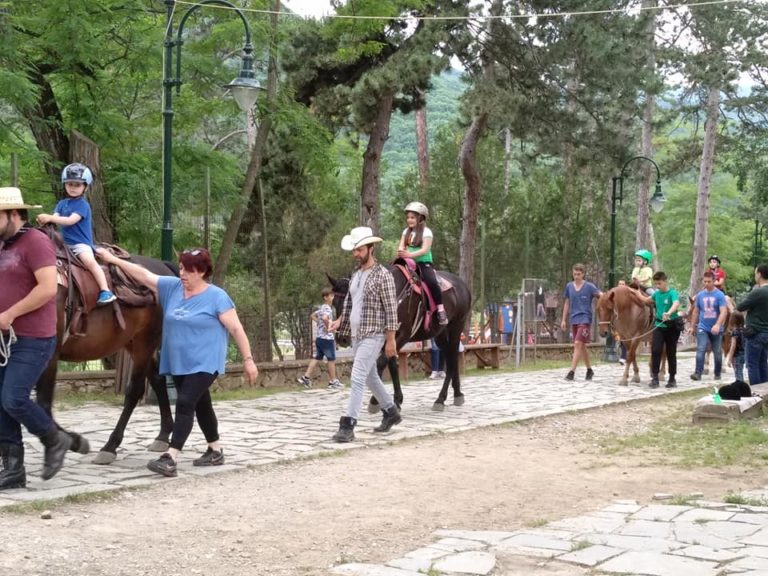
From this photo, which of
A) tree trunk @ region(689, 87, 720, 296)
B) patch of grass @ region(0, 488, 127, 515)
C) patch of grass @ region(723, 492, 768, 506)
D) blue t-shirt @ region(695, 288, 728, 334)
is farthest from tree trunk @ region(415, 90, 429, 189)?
patch of grass @ region(0, 488, 127, 515)

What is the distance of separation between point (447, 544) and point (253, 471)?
9.55 ft

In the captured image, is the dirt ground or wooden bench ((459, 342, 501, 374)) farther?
wooden bench ((459, 342, 501, 374))

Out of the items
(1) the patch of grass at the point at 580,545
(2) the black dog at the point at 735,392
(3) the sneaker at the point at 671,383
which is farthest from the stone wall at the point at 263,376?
(1) the patch of grass at the point at 580,545

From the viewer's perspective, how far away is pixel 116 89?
1709 centimetres

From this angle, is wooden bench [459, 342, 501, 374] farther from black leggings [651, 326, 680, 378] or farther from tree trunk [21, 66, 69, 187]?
tree trunk [21, 66, 69, 187]

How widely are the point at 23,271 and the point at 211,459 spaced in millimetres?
2370

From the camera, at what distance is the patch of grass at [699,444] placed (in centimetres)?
1002

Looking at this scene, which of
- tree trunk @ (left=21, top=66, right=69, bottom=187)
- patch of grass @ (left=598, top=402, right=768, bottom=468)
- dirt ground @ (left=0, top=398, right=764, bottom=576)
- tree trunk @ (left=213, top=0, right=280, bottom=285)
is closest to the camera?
dirt ground @ (left=0, top=398, right=764, bottom=576)

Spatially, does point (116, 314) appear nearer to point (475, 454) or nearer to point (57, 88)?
point (475, 454)

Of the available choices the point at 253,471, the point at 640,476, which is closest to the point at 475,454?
the point at 640,476

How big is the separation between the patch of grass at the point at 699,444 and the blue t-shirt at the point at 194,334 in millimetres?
4326

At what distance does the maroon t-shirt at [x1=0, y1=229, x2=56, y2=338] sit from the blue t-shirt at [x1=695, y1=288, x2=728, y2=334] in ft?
47.2

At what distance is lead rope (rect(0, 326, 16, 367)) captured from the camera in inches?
295

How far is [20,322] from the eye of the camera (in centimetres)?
761
